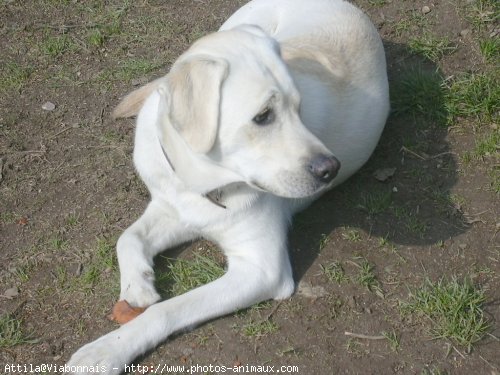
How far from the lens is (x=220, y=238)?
366cm

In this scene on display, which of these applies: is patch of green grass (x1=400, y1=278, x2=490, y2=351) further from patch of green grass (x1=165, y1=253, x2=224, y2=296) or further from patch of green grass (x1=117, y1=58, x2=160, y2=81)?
patch of green grass (x1=117, y1=58, x2=160, y2=81)

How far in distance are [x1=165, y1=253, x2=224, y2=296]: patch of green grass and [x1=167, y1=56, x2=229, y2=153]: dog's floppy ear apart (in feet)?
2.96

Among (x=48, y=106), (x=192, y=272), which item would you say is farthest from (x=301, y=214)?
(x=48, y=106)

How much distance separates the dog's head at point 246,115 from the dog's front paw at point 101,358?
95 centimetres

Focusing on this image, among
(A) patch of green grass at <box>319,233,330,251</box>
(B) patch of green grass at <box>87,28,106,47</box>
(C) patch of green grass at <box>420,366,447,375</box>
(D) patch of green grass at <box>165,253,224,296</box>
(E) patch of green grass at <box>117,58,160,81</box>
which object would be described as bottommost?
(C) patch of green grass at <box>420,366,447,375</box>

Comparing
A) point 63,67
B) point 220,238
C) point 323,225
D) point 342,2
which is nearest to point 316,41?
point 342,2

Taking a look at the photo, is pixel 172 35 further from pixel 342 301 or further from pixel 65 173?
pixel 342 301

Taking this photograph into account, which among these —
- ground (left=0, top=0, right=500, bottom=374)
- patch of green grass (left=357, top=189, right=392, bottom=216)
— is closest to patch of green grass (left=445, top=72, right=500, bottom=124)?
ground (left=0, top=0, right=500, bottom=374)

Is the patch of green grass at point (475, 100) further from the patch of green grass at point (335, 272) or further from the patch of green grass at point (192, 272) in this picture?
the patch of green grass at point (192, 272)

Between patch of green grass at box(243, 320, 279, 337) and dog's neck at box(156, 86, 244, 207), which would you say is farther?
patch of green grass at box(243, 320, 279, 337)

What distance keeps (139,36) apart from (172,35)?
0.25 m

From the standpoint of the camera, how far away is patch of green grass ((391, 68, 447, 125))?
472 centimetres

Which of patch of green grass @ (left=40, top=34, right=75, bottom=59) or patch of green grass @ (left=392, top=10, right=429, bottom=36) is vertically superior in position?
patch of green grass @ (left=40, top=34, right=75, bottom=59)

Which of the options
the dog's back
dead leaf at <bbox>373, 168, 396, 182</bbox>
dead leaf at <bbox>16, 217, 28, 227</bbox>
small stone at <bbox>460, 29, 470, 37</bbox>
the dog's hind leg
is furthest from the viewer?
small stone at <bbox>460, 29, 470, 37</bbox>
